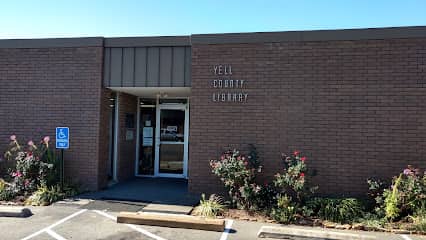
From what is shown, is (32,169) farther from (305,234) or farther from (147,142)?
(305,234)

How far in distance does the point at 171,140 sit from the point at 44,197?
433cm

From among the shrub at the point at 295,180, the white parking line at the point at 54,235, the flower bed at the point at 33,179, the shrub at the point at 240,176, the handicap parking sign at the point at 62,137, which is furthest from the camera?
the handicap parking sign at the point at 62,137

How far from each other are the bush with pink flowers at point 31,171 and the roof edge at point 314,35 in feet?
14.5

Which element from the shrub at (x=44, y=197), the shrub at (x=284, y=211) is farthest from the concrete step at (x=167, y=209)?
the shrub at (x=44, y=197)

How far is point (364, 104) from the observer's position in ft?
28.3

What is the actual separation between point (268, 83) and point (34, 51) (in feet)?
19.0

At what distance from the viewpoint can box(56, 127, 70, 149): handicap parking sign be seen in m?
9.33

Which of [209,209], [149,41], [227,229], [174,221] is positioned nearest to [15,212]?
[174,221]

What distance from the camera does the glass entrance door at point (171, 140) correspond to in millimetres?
12250

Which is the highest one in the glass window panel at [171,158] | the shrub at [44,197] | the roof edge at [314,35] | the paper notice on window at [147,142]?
the roof edge at [314,35]

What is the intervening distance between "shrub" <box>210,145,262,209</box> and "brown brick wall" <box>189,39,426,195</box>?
44cm

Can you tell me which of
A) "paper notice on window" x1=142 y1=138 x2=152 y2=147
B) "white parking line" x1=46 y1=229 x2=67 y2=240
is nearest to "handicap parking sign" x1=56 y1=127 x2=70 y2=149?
"white parking line" x1=46 y1=229 x2=67 y2=240

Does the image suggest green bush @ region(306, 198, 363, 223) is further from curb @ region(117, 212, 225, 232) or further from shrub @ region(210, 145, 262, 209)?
curb @ region(117, 212, 225, 232)

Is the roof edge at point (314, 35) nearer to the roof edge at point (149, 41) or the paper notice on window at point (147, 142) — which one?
the roof edge at point (149, 41)
